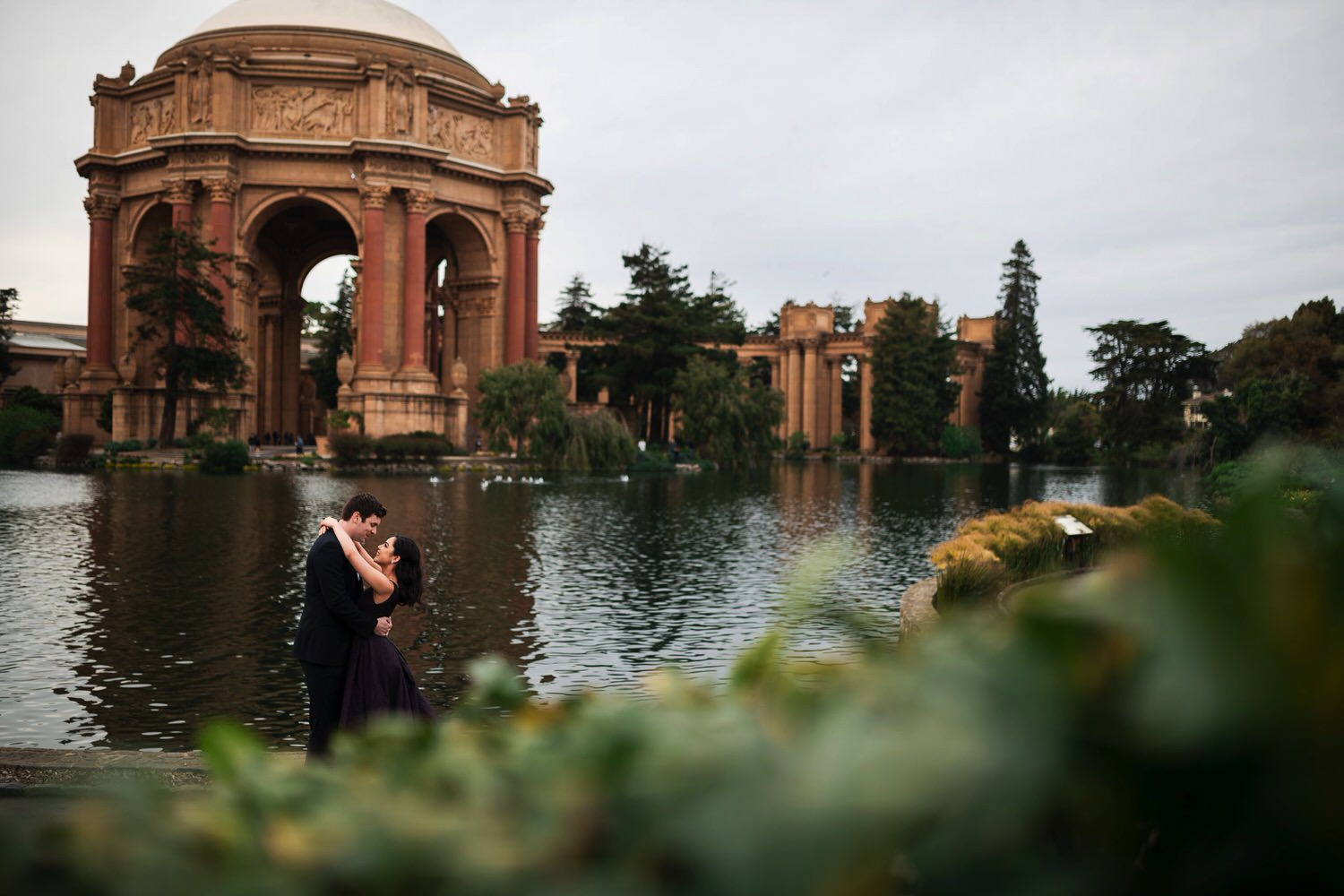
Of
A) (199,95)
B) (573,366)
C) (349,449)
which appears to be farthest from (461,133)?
(573,366)

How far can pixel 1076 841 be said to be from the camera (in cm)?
86

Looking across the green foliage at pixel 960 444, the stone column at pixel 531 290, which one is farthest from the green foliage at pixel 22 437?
the green foliage at pixel 960 444

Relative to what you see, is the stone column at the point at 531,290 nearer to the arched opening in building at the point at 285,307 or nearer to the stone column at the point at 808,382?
the arched opening in building at the point at 285,307

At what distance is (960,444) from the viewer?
77562 millimetres

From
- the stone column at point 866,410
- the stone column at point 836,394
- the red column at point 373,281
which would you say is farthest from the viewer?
the stone column at point 836,394

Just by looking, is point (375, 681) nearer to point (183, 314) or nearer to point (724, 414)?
point (183, 314)

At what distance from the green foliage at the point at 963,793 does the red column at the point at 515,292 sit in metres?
52.9

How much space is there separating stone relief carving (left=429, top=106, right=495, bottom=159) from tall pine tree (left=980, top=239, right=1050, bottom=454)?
4742 cm

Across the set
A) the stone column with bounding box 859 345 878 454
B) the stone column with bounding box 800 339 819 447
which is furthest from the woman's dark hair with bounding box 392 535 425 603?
the stone column with bounding box 800 339 819 447

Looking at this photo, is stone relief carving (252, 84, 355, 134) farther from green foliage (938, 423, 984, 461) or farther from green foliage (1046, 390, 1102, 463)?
green foliage (1046, 390, 1102, 463)

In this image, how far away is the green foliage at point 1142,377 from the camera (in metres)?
69.8

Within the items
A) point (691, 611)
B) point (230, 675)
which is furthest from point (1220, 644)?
point (691, 611)

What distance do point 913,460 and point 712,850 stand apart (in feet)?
251

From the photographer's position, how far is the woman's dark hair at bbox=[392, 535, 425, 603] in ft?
18.0
